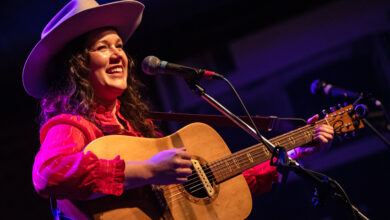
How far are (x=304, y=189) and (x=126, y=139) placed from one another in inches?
117

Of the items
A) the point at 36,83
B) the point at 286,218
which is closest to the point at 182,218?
the point at 36,83

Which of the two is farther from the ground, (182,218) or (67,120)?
(67,120)

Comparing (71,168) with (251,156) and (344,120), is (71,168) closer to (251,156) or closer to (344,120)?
(251,156)

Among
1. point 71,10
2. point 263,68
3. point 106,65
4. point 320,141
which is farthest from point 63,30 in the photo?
point 263,68

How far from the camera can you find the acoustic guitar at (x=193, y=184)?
1.91m

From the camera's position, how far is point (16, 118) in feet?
16.4

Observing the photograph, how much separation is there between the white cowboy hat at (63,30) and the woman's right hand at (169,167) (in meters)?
1.22

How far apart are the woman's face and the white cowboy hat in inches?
4.1

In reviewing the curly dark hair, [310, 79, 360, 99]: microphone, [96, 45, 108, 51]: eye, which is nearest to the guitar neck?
[310, 79, 360, 99]: microphone

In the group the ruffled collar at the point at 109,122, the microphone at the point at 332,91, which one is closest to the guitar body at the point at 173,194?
the ruffled collar at the point at 109,122

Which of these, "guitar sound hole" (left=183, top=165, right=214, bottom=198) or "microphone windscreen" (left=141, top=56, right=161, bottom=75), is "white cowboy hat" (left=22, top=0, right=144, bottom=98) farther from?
"guitar sound hole" (left=183, top=165, right=214, bottom=198)

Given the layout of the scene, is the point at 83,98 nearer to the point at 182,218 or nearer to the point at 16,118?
the point at 182,218

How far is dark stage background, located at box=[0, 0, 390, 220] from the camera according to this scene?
4.24 metres

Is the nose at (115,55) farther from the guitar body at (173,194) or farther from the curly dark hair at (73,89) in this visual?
the guitar body at (173,194)
